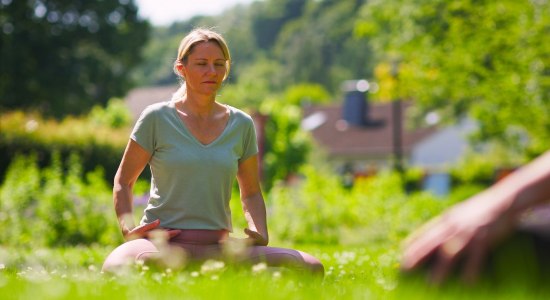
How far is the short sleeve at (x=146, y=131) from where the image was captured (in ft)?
18.7

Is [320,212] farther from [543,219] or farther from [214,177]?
[543,219]

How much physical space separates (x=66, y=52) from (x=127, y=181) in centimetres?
4749

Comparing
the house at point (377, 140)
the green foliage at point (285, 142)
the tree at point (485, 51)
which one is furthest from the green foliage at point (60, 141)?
the house at point (377, 140)

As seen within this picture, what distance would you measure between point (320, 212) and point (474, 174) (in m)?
27.3

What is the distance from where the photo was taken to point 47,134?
22.8 metres

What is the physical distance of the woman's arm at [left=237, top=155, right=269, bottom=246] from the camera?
19.1ft

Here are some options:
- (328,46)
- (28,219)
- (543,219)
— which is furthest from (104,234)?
(328,46)

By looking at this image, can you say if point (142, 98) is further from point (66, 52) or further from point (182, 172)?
point (182, 172)

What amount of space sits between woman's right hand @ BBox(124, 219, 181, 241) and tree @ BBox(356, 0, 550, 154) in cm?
1827

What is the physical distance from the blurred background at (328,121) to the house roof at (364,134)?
104 millimetres

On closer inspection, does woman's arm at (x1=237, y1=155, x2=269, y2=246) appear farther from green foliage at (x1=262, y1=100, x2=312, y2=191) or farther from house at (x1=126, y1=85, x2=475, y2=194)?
house at (x1=126, y1=85, x2=475, y2=194)

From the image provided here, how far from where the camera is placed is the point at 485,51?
942 inches

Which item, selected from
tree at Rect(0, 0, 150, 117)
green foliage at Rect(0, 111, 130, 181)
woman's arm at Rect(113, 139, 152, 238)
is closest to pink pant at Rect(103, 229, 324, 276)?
woman's arm at Rect(113, 139, 152, 238)

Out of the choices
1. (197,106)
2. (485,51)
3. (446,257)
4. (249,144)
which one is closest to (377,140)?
(485,51)
